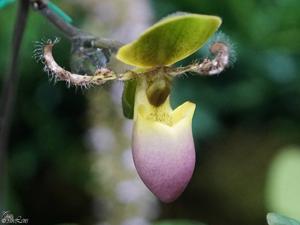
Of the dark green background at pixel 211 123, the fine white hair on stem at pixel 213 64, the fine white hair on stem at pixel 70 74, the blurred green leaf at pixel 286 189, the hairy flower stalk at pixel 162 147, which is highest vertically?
the fine white hair on stem at pixel 70 74

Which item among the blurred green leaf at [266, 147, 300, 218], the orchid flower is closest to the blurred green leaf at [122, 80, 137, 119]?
the orchid flower

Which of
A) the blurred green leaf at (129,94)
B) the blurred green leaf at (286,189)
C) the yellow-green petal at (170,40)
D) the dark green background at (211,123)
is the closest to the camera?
the yellow-green petal at (170,40)

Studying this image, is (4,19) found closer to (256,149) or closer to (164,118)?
(256,149)

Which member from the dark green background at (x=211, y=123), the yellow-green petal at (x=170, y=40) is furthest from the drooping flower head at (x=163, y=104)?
the dark green background at (x=211, y=123)

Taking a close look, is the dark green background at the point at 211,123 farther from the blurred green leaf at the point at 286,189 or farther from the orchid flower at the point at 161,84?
the orchid flower at the point at 161,84

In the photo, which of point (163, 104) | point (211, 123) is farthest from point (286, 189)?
point (211, 123)

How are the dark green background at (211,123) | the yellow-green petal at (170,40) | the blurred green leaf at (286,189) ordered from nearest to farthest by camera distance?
the yellow-green petal at (170,40), the blurred green leaf at (286,189), the dark green background at (211,123)
